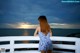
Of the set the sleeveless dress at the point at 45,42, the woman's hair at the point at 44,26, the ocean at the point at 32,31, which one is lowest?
the sleeveless dress at the point at 45,42

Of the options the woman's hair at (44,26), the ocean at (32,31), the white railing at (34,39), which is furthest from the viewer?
the ocean at (32,31)

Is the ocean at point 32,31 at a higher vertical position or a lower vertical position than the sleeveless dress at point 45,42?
higher

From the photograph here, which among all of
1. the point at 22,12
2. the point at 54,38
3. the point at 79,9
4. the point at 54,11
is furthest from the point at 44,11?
the point at 54,38

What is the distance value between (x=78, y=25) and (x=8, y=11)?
2975 mm

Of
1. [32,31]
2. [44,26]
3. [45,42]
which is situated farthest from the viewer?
[32,31]

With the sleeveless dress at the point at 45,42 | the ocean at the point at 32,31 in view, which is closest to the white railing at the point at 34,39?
the sleeveless dress at the point at 45,42

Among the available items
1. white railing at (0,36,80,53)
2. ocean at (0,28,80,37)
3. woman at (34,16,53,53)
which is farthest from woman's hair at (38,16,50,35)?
ocean at (0,28,80,37)

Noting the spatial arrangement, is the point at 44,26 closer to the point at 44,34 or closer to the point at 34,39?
the point at 44,34

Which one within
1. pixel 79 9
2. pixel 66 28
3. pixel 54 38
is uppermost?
pixel 79 9

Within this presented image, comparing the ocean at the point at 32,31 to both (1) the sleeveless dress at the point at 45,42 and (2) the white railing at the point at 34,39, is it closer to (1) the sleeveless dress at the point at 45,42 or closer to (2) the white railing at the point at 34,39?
(2) the white railing at the point at 34,39

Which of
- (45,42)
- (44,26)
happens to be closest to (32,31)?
(45,42)

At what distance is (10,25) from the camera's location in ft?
25.8

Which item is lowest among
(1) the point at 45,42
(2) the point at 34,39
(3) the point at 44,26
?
(1) the point at 45,42

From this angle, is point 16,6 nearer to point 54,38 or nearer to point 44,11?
point 44,11
